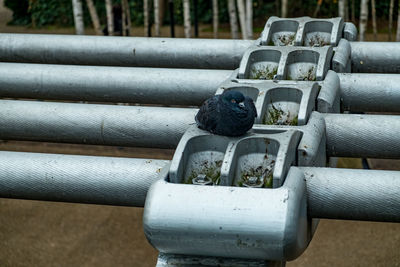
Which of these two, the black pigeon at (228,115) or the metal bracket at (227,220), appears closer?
the metal bracket at (227,220)

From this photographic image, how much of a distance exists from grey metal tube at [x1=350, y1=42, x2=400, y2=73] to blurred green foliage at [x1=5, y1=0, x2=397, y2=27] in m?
13.4

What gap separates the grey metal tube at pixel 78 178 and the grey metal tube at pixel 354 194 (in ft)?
2.43

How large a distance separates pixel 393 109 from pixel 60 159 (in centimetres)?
208

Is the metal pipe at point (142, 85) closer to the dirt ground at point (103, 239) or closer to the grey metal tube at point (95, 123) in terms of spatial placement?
the grey metal tube at point (95, 123)

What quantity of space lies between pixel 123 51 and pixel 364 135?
236 centimetres

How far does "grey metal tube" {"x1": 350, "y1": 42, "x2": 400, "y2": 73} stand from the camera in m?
5.10

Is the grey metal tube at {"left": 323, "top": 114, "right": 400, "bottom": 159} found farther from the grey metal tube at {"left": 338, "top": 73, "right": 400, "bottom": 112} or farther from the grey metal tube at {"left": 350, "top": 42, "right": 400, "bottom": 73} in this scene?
the grey metal tube at {"left": 350, "top": 42, "right": 400, "bottom": 73}

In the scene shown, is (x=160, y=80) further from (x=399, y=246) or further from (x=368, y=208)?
(x=399, y=246)

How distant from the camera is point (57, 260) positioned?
8.39 m

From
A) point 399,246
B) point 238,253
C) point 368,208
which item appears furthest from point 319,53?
point 399,246

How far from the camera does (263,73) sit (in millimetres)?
4531


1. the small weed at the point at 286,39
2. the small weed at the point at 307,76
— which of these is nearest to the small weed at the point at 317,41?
the small weed at the point at 286,39

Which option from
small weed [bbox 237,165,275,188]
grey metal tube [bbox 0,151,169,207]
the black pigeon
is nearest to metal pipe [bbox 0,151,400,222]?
grey metal tube [bbox 0,151,169,207]

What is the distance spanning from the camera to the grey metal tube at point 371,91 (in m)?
4.40
